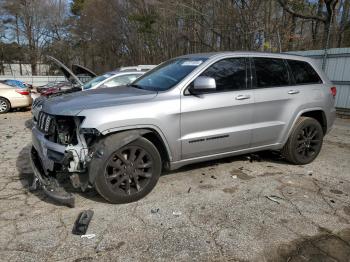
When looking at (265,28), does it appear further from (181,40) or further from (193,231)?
(193,231)

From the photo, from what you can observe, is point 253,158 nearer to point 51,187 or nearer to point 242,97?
point 242,97

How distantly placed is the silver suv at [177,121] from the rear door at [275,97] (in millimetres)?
16

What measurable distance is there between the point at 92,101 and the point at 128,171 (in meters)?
0.94

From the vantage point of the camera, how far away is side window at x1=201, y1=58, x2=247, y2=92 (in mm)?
4230

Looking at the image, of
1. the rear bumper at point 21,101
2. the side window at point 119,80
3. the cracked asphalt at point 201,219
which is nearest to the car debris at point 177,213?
the cracked asphalt at point 201,219

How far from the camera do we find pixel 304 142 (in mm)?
5137

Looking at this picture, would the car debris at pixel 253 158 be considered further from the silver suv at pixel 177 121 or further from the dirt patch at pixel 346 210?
the dirt patch at pixel 346 210

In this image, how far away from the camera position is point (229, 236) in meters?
3.10

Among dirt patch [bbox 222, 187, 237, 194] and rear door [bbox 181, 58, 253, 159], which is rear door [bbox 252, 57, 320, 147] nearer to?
rear door [bbox 181, 58, 253, 159]

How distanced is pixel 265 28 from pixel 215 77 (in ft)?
42.9

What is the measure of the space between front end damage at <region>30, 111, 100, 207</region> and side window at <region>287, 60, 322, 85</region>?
131 inches

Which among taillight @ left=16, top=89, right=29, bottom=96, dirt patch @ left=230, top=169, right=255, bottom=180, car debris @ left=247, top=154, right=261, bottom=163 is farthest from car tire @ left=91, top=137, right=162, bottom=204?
taillight @ left=16, top=89, right=29, bottom=96

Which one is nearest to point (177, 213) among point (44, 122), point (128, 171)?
point (128, 171)

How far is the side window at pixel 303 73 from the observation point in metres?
A: 4.96
